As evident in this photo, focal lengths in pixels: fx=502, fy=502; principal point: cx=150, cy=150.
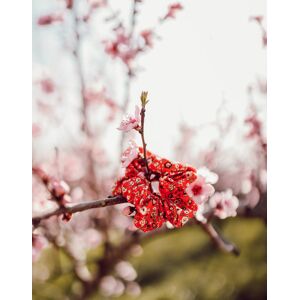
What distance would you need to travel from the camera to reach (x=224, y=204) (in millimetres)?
1471

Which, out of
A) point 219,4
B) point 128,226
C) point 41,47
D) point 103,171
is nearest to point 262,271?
point 128,226

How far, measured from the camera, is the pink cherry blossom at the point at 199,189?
4.25 feet

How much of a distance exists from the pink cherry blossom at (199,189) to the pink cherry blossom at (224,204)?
16cm

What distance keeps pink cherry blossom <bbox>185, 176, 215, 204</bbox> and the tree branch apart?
0.17 m

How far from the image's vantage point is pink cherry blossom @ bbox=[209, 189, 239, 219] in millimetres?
1459

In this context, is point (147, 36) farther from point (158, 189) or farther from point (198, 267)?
point (198, 267)

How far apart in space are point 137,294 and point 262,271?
39 centimetres

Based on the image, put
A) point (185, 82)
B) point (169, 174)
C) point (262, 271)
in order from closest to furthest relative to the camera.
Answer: point (169, 174) < point (185, 82) < point (262, 271)

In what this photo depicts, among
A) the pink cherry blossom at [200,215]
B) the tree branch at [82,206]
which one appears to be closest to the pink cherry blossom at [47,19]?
the tree branch at [82,206]

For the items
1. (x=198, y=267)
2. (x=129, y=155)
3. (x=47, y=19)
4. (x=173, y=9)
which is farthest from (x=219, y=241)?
(x=47, y=19)

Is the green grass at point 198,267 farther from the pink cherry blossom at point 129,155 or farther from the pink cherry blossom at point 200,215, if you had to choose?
the pink cherry blossom at point 129,155
